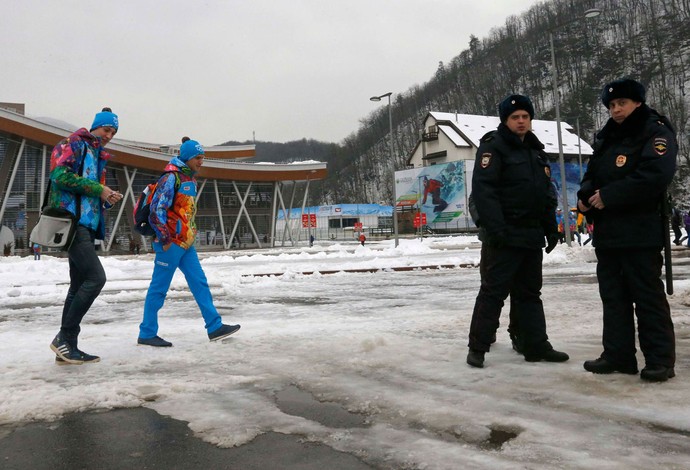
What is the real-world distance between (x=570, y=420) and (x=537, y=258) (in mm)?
1605

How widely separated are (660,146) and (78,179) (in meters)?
4.04

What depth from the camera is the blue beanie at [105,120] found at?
4500 millimetres

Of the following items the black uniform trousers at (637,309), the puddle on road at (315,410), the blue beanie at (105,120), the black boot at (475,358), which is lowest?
the puddle on road at (315,410)

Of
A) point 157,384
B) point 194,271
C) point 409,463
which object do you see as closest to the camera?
point 409,463

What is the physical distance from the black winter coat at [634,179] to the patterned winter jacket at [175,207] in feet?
10.8

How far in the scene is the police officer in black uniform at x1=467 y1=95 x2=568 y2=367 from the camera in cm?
384

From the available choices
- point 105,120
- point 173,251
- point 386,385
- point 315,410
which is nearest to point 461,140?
point 173,251

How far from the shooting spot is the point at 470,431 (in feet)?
8.33

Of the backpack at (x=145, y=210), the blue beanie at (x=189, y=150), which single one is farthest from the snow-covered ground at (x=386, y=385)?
the blue beanie at (x=189, y=150)

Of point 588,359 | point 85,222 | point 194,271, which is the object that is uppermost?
point 85,222

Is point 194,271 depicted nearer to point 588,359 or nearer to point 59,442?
point 59,442

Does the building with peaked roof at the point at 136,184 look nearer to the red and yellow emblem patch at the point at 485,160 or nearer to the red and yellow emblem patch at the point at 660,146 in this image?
the red and yellow emblem patch at the point at 485,160

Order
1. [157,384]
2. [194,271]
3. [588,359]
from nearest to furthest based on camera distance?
[157,384] → [588,359] → [194,271]

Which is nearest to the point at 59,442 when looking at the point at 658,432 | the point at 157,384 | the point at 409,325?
the point at 157,384
